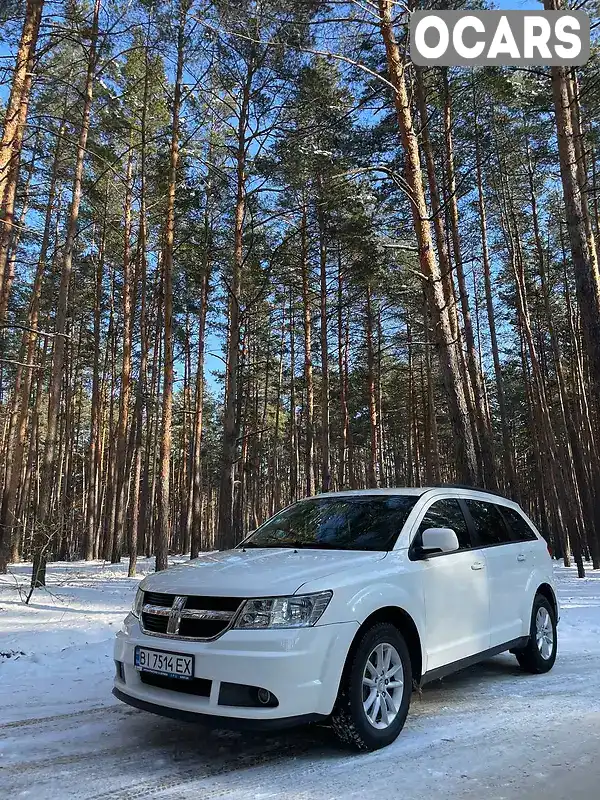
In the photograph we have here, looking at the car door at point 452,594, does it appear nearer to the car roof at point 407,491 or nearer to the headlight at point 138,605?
the car roof at point 407,491

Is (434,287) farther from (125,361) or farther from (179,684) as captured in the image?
(125,361)

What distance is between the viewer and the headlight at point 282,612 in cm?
326

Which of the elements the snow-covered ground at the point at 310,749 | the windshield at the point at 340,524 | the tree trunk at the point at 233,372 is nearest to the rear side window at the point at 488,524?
the windshield at the point at 340,524

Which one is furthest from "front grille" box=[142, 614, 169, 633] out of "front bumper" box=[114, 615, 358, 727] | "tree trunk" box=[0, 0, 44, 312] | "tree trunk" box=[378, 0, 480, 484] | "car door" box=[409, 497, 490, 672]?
"tree trunk" box=[378, 0, 480, 484]

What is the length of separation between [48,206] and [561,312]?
2047cm

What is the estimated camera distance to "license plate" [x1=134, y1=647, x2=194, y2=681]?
3.28m

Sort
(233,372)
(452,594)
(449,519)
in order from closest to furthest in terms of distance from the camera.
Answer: (452,594) → (449,519) → (233,372)

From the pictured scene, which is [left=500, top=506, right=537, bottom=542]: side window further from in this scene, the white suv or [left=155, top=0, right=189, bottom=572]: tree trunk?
[left=155, top=0, right=189, bottom=572]: tree trunk

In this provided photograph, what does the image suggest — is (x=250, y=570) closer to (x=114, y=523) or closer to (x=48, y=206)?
(x=48, y=206)

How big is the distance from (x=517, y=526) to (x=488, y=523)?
699 millimetres

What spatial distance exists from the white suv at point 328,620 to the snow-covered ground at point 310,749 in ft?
1.00

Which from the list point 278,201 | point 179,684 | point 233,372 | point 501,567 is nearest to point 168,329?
point 233,372

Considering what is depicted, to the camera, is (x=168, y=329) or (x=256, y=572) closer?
(x=256, y=572)

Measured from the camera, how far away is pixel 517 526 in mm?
5945
